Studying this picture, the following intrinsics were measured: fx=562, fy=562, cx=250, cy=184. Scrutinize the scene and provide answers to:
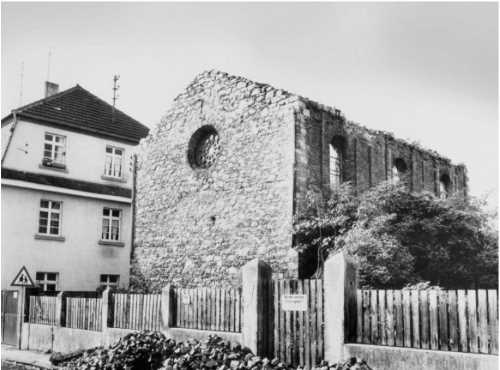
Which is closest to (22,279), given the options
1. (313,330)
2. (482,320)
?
(313,330)

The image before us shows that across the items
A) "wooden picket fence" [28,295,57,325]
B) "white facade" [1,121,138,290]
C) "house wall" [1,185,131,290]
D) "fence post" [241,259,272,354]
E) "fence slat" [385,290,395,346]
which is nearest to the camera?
"fence slat" [385,290,395,346]

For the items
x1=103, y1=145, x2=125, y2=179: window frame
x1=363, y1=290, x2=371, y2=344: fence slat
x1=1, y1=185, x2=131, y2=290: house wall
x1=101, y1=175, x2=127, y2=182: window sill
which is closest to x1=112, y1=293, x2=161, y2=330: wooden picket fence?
x1=363, y1=290, x2=371, y2=344: fence slat

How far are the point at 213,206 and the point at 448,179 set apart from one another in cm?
1076

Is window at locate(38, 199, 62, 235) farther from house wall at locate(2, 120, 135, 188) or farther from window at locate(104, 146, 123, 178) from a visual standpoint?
window at locate(104, 146, 123, 178)

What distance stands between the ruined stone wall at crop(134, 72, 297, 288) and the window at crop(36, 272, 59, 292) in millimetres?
4835

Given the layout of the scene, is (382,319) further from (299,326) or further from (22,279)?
(22,279)

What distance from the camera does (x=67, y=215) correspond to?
22484mm

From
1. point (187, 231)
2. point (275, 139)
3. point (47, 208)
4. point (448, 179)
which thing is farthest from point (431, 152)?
point (47, 208)

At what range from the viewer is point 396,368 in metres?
8.08

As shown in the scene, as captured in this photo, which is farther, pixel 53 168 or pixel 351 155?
pixel 53 168

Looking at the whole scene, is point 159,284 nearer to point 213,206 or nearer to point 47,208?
point 213,206

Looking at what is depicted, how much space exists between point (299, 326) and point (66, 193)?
1525 centimetres

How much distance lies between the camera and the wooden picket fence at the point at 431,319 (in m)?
7.51

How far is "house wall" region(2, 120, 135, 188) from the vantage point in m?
21.5
